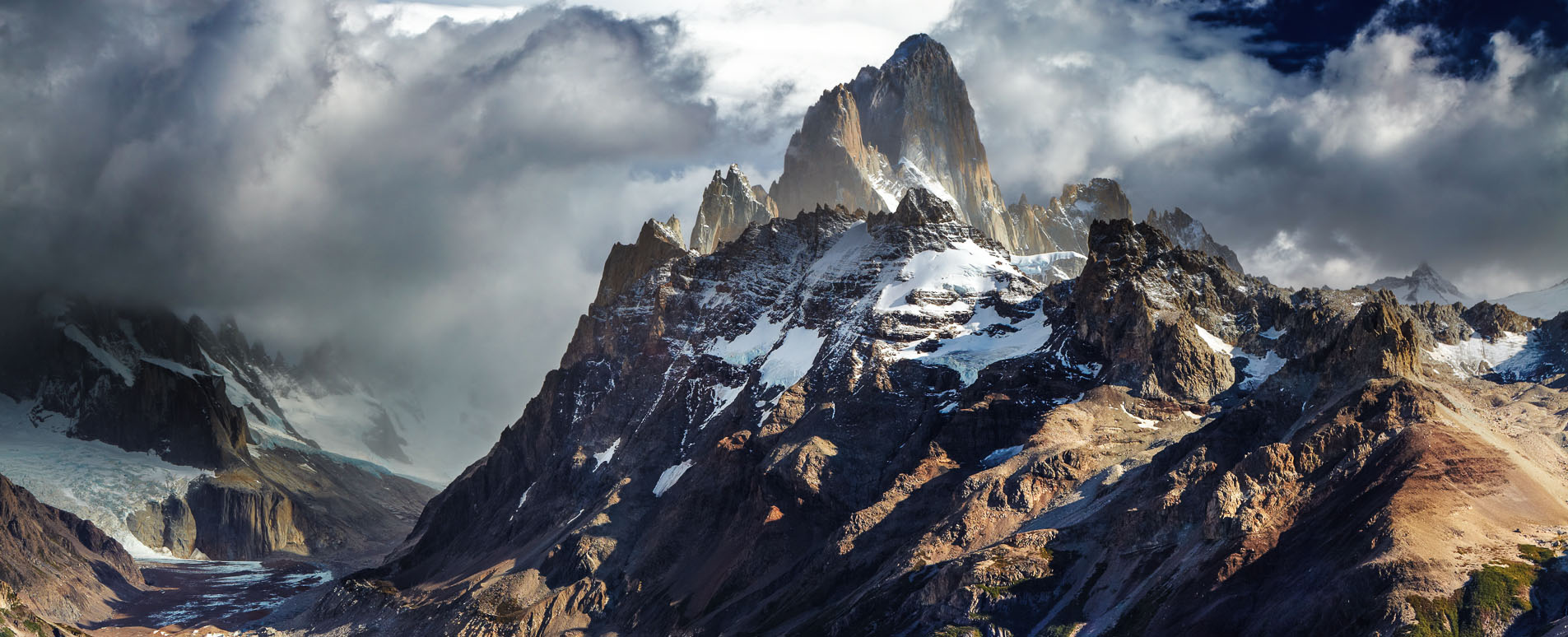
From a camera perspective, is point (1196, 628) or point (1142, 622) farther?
point (1142, 622)

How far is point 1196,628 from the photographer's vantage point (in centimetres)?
13712

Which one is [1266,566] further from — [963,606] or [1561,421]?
[1561,421]

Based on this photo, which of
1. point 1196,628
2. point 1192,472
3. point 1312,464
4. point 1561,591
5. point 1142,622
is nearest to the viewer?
point 1561,591

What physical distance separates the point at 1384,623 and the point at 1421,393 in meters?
44.8

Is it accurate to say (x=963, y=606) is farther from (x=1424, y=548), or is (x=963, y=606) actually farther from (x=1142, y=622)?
(x=1424, y=548)

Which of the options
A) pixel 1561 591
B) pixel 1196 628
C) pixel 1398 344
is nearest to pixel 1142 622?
pixel 1196 628

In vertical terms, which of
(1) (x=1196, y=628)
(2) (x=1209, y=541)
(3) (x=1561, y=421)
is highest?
(3) (x=1561, y=421)

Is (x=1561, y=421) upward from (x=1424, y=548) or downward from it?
upward

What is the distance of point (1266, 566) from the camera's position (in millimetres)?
141000

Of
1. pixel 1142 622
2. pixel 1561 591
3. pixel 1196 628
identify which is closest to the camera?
pixel 1561 591

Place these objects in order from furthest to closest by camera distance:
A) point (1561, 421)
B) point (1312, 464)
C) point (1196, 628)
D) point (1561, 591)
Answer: point (1561, 421), point (1312, 464), point (1196, 628), point (1561, 591)

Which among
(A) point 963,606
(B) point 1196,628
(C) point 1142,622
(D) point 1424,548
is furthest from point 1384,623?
(A) point 963,606

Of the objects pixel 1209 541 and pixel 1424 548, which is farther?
pixel 1209 541

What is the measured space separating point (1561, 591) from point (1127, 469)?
7690cm
